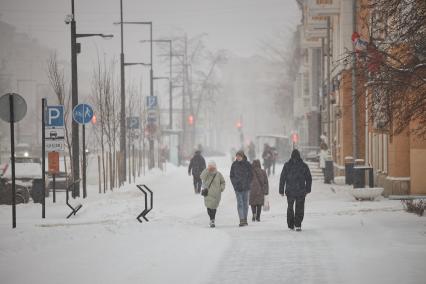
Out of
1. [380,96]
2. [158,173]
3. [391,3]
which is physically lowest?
[158,173]

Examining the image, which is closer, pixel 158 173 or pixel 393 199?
pixel 393 199

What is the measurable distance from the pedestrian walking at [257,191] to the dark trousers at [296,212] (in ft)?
8.83

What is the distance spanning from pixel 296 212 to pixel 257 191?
322 centimetres

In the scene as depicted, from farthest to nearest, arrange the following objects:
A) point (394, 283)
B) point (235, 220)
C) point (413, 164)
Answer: point (413, 164), point (235, 220), point (394, 283)

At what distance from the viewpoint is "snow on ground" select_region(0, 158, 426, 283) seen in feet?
39.2

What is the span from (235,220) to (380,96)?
533cm

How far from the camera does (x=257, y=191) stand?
68.1 ft

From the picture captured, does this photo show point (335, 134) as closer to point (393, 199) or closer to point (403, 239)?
point (393, 199)

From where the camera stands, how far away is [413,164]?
25.7m

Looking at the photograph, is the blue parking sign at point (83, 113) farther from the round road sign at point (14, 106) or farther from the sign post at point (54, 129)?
the round road sign at point (14, 106)

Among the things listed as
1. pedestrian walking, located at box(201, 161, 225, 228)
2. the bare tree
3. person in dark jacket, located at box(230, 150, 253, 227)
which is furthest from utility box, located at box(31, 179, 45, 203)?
person in dark jacket, located at box(230, 150, 253, 227)

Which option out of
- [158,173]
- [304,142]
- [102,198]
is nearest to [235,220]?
[102,198]

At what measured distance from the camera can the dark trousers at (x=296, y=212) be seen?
17.5 meters

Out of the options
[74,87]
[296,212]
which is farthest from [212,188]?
[74,87]
